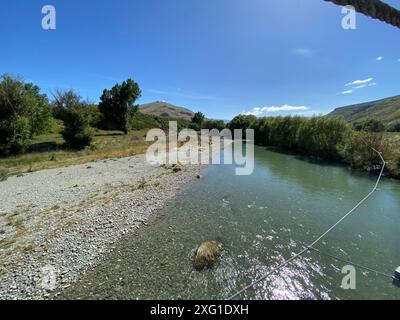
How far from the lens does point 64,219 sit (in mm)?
8797

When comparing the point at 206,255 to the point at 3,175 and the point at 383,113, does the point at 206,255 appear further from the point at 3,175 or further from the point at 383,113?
the point at 383,113

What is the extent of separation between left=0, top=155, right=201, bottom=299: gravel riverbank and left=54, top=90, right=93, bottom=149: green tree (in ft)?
28.5

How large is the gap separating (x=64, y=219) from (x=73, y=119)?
19571 millimetres

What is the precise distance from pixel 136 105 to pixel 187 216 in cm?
3824

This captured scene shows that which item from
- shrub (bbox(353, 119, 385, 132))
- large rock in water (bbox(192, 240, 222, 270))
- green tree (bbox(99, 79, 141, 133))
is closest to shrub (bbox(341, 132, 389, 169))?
shrub (bbox(353, 119, 385, 132))

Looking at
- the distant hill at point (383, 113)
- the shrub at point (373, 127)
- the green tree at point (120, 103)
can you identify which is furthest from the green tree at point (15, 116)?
the distant hill at point (383, 113)

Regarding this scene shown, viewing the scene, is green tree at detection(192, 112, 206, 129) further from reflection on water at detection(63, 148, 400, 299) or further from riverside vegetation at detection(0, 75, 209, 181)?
reflection on water at detection(63, 148, 400, 299)

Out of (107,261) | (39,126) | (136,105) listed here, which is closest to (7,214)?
(107,261)

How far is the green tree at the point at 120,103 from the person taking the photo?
132 feet

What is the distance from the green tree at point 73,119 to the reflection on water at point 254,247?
59.2 feet

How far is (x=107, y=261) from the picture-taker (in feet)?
21.3

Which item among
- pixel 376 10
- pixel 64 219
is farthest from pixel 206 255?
pixel 376 10

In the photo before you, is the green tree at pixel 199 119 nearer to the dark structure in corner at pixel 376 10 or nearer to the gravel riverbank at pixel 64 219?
the gravel riverbank at pixel 64 219
